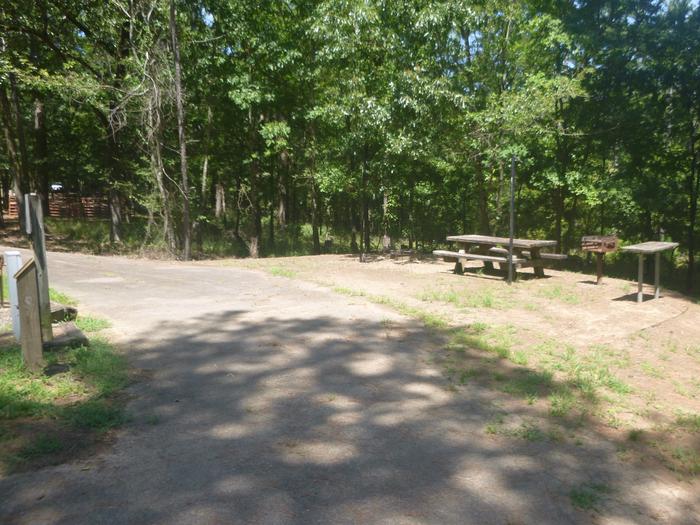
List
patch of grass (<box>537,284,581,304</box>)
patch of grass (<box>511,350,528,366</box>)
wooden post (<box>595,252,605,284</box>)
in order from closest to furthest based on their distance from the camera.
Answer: patch of grass (<box>511,350,528,366</box>)
patch of grass (<box>537,284,581,304</box>)
wooden post (<box>595,252,605,284</box>)

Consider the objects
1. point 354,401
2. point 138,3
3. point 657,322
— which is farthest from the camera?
point 138,3

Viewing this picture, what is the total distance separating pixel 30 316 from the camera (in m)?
4.23

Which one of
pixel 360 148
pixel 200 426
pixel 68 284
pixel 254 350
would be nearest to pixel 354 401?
pixel 200 426

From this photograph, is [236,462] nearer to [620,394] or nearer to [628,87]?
[620,394]

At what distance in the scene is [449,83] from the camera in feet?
44.3

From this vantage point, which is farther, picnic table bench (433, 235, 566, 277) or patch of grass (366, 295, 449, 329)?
picnic table bench (433, 235, 566, 277)

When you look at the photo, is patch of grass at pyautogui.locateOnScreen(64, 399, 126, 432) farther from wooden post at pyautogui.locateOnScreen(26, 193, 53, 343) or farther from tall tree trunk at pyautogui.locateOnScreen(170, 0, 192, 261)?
tall tree trunk at pyautogui.locateOnScreen(170, 0, 192, 261)

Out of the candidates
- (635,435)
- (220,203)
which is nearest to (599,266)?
(635,435)

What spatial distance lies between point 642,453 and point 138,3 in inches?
606

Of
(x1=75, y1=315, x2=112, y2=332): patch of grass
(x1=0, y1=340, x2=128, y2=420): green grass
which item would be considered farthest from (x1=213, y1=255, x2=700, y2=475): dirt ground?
(x1=75, y1=315, x2=112, y2=332): patch of grass

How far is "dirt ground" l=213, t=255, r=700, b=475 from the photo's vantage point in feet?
14.0

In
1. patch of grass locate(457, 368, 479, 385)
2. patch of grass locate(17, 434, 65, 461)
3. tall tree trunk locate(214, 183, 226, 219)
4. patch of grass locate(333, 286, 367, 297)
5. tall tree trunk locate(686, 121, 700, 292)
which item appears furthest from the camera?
tall tree trunk locate(214, 183, 226, 219)

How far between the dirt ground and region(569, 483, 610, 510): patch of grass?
0.80m

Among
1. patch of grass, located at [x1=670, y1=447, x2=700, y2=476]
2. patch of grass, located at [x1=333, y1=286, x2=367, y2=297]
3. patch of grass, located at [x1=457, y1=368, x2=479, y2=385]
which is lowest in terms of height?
patch of grass, located at [x1=670, y1=447, x2=700, y2=476]
